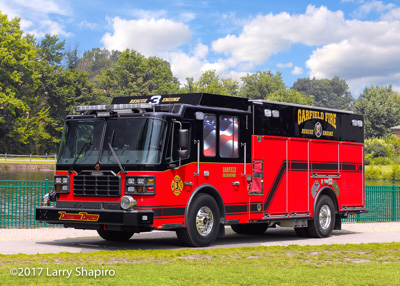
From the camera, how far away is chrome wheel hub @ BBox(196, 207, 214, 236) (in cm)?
1369

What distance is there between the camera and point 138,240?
1573 cm

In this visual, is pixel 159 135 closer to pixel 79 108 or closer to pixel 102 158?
pixel 102 158

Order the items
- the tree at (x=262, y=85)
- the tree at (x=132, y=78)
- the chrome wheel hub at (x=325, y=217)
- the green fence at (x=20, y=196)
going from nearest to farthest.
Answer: the chrome wheel hub at (x=325, y=217)
the green fence at (x=20, y=196)
the tree at (x=132, y=78)
the tree at (x=262, y=85)

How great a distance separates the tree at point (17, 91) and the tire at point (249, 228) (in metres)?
62.7

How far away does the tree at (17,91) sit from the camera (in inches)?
3022

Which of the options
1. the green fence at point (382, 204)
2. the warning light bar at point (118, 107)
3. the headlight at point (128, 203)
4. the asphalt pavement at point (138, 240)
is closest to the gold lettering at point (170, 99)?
the warning light bar at point (118, 107)

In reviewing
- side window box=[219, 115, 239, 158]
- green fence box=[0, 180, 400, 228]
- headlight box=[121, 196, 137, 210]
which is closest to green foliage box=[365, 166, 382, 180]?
green fence box=[0, 180, 400, 228]

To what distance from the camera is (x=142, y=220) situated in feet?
41.2

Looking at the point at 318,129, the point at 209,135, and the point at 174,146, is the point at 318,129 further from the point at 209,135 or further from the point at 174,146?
the point at 174,146

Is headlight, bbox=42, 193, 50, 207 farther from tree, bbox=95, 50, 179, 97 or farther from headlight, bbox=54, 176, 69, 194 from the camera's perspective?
tree, bbox=95, 50, 179, 97

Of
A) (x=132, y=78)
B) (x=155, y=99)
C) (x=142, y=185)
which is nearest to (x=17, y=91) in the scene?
(x=132, y=78)

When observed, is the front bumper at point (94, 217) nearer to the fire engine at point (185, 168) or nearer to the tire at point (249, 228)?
the fire engine at point (185, 168)

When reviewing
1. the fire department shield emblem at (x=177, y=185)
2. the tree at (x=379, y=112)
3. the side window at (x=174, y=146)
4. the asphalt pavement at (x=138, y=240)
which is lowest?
the asphalt pavement at (x=138, y=240)

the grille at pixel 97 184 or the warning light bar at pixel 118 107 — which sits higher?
the warning light bar at pixel 118 107
